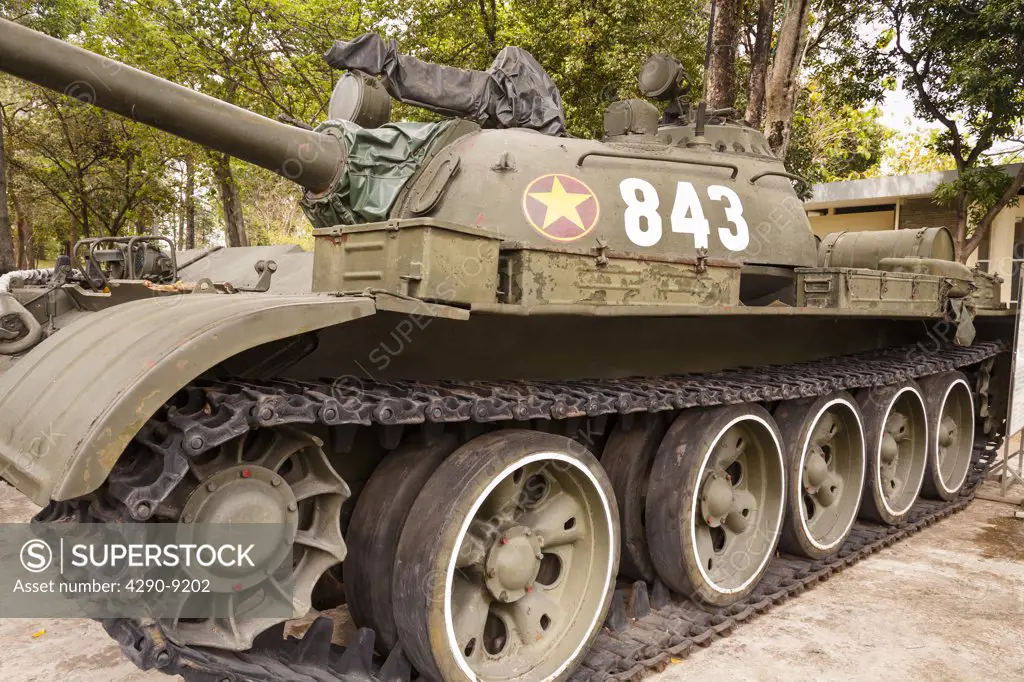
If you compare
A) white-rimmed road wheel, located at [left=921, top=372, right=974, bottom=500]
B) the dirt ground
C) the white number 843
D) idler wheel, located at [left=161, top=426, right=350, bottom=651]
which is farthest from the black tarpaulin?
white-rimmed road wheel, located at [left=921, top=372, right=974, bottom=500]

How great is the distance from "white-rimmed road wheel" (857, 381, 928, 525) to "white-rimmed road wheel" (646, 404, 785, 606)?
150cm

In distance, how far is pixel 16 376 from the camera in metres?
3.26

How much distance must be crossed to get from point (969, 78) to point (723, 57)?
501 centimetres

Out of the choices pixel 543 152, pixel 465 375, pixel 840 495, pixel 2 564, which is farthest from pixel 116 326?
pixel 840 495

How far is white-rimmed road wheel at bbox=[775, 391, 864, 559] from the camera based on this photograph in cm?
561

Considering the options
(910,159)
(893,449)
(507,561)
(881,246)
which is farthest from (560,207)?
(910,159)

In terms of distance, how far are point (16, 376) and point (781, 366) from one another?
15.6ft

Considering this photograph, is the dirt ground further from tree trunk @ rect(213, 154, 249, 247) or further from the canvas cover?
tree trunk @ rect(213, 154, 249, 247)

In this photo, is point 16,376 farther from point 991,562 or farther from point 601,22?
point 601,22

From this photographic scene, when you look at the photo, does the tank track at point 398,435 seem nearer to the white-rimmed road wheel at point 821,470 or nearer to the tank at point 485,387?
the tank at point 485,387

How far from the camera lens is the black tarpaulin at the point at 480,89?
19.4 feet

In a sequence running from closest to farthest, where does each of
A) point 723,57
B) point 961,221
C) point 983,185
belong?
point 723,57, point 983,185, point 961,221

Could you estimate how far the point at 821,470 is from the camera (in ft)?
19.6

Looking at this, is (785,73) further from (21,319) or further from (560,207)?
(21,319)
